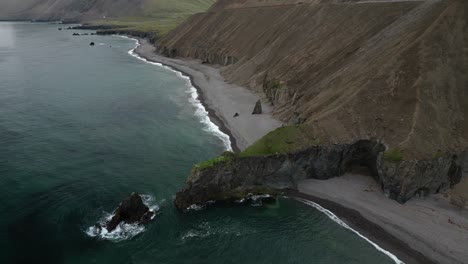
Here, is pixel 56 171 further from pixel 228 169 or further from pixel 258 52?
pixel 258 52

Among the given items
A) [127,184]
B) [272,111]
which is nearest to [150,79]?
[272,111]

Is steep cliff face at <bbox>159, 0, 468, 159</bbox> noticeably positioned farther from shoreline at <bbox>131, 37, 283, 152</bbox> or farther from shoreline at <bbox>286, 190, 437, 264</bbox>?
shoreline at <bbox>286, 190, 437, 264</bbox>

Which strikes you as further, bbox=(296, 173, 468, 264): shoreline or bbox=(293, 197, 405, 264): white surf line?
bbox=(296, 173, 468, 264): shoreline

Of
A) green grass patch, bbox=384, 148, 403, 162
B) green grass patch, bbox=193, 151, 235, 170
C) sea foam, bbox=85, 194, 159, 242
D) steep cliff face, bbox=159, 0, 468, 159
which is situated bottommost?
sea foam, bbox=85, 194, 159, 242

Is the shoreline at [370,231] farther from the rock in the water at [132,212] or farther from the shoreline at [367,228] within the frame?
the rock in the water at [132,212]

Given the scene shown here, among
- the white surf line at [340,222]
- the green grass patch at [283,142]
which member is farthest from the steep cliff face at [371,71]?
the white surf line at [340,222]

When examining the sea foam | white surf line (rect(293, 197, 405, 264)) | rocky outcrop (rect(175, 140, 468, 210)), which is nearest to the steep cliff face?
rocky outcrop (rect(175, 140, 468, 210))
